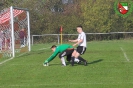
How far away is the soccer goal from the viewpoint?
23.5 m

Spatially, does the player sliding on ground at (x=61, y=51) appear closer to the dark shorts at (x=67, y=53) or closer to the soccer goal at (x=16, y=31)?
the dark shorts at (x=67, y=53)

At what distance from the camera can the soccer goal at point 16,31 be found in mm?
23547

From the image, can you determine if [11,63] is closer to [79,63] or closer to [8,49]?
[79,63]

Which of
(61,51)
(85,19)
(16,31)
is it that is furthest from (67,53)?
(85,19)

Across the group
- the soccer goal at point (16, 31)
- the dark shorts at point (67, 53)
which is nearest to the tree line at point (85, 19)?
the soccer goal at point (16, 31)

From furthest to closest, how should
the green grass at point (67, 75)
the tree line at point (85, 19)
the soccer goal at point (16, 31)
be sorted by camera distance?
the tree line at point (85, 19)
the soccer goal at point (16, 31)
the green grass at point (67, 75)

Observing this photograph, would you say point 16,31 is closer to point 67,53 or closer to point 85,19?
point 67,53

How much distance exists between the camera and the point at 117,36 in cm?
4538

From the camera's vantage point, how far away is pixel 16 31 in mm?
27281

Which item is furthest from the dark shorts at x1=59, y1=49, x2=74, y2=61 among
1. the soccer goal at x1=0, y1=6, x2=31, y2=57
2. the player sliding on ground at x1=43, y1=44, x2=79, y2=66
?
the soccer goal at x1=0, y1=6, x2=31, y2=57

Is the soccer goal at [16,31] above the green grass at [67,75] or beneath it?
above

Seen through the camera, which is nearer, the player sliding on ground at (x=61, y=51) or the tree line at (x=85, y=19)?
the player sliding on ground at (x=61, y=51)

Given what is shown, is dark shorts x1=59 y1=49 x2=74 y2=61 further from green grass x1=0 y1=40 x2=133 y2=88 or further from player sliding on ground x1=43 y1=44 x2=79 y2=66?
green grass x1=0 y1=40 x2=133 y2=88

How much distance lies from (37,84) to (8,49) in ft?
38.0
